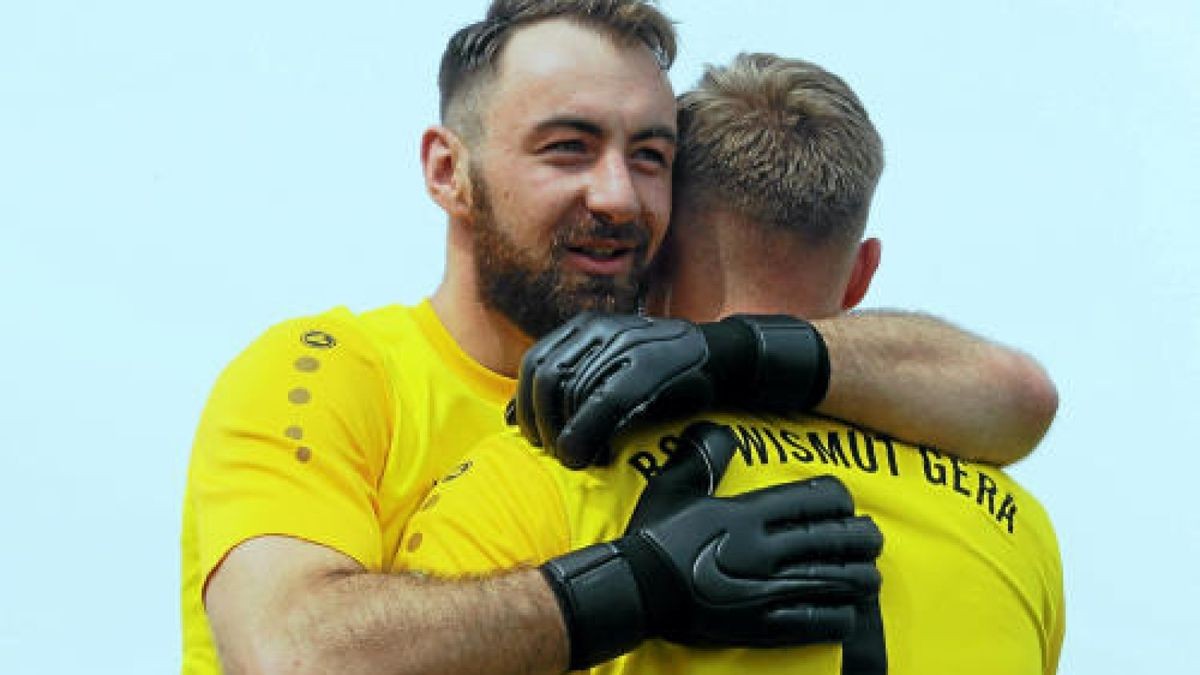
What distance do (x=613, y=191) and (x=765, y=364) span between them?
53.7 inches

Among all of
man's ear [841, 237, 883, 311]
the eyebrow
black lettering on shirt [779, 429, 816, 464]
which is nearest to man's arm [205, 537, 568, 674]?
black lettering on shirt [779, 429, 816, 464]

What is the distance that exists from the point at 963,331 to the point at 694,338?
1136mm

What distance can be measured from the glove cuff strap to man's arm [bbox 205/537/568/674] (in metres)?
0.03

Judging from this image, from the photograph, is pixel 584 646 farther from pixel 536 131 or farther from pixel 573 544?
pixel 536 131

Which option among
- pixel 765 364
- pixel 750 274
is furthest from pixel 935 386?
pixel 765 364

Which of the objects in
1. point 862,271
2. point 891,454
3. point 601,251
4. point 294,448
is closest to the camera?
point 891,454

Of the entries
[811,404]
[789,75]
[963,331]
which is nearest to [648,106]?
[789,75]

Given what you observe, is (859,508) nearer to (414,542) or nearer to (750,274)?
(750,274)

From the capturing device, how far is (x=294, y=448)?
14.5 feet

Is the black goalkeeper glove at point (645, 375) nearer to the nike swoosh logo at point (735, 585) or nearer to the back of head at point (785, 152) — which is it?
the nike swoosh logo at point (735, 585)

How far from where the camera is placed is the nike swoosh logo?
3.39 meters

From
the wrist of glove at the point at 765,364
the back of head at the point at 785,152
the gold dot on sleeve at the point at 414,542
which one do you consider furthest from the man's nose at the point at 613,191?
the gold dot on sleeve at the point at 414,542

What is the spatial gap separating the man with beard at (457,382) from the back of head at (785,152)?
0.29 m

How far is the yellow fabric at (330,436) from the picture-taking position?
4.31 m
